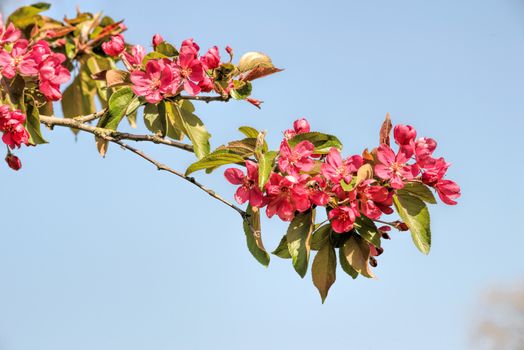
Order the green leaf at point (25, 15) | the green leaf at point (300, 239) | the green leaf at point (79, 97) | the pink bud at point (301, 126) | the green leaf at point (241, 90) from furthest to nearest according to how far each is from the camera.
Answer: the green leaf at point (79, 97)
the green leaf at point (25, 15)
the green leaf at point (241, 90)
the pink bud at point (301, 126)
the green leaf at point (300, 239)

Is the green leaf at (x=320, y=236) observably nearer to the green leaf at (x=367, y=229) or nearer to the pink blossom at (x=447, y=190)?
the green leaf at (x=367, y=229)

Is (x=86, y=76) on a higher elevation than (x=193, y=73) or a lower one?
lower

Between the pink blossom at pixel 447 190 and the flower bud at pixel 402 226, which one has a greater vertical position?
the pink blossom at pixel 447 190

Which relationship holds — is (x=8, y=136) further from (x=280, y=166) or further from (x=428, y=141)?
(x=428, y=141)

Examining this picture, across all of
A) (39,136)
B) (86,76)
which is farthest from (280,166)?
(86,76)

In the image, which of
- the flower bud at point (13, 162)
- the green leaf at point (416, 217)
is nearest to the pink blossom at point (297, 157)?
the green leaf at point (416, 217)

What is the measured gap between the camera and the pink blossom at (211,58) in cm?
191

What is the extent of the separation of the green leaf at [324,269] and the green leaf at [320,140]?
0.84ft

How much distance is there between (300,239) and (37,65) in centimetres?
92

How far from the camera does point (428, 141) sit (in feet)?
5.69

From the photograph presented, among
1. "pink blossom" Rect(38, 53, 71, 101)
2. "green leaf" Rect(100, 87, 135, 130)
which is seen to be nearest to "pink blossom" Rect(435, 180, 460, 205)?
"green leaf" Rect(100, 87, 135, 130)

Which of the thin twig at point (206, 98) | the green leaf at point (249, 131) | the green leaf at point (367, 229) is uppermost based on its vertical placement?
the thin twig at point (206, 98)

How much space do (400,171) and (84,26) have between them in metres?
1.83

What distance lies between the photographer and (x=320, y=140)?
180 centimetres
